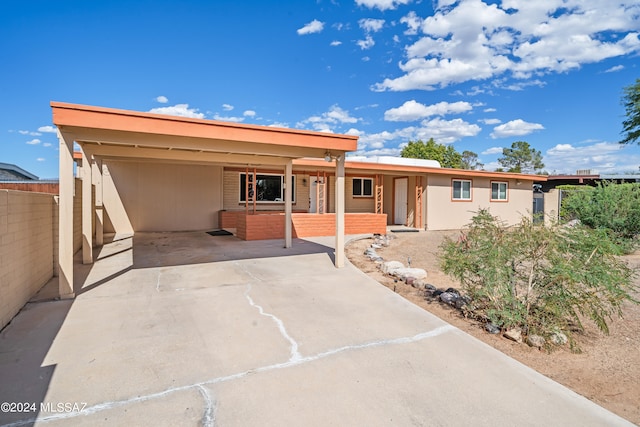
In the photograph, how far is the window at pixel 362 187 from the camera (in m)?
16.1

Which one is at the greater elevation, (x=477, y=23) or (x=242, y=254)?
(x=477, y=23)

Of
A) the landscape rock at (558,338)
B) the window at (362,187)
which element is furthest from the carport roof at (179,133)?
the window at (362,187)

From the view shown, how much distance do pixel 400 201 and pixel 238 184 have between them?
818cm

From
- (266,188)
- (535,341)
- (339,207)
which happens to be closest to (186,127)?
(339,207)

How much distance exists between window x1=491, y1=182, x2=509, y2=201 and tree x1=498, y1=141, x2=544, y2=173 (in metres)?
36.3

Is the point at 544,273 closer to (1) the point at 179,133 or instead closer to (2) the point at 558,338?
(2) the point at 558,338

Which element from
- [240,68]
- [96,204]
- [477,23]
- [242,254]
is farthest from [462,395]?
[240,68]

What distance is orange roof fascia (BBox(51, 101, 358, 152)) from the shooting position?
14.7ft

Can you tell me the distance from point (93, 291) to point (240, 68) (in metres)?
17.4

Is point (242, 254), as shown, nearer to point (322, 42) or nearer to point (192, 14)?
point (192, 14)

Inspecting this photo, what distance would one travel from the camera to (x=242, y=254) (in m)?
8.23

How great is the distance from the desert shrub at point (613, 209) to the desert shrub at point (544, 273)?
23.6 ft

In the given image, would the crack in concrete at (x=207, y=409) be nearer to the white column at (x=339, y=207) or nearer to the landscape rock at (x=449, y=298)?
the landscape rock at (x=449, y=298)

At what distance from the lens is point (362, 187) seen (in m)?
16.2
